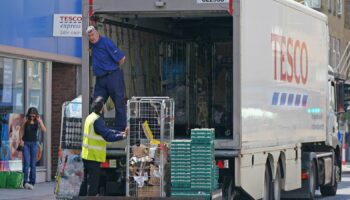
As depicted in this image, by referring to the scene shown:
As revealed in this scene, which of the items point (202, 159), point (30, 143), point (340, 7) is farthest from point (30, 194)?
point (340, 7)

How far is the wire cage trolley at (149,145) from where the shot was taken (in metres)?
13.9

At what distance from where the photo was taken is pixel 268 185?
56.0 feet

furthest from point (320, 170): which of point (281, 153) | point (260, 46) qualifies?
point (260, 46)

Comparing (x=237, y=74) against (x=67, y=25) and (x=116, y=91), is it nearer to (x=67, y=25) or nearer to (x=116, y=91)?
(x=116, y=91)

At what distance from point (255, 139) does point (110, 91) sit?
230cm

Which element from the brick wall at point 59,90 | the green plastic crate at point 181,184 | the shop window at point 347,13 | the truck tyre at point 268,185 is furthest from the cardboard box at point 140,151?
the shop window at point 347,13

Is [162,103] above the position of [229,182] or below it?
above

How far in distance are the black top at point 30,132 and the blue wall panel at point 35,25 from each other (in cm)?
188

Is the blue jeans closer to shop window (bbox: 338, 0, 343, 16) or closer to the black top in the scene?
the black top

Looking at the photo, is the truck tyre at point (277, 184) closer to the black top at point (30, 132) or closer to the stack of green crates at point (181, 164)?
the stack of green crates at point (181, 164)

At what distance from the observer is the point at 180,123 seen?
17188mm

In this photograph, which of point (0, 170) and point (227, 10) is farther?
point (0, 170)

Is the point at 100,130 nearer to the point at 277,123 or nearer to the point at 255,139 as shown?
the point at 255,139

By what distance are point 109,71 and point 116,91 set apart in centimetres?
30
